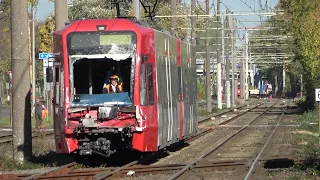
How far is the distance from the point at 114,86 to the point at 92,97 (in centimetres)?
62

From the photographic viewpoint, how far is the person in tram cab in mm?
19141

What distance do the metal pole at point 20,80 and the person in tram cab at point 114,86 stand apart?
244 centimetres

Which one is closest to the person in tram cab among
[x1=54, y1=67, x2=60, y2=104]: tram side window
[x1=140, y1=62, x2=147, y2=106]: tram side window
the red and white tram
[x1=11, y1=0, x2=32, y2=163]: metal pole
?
the red and white tram

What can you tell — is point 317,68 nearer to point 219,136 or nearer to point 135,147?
point 219,136

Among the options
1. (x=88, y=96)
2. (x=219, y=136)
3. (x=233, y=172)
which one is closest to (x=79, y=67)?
(x=88, y=96)

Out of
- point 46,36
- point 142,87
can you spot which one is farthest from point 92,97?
point 46,36

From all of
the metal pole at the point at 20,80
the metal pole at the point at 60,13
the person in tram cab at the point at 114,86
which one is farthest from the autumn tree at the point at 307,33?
the person in tram cab at the point at 114,86

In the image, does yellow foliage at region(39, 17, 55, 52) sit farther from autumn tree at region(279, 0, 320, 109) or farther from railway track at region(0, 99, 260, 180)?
railway track at region(0, 99, 260, 180)

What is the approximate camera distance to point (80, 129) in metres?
18.2

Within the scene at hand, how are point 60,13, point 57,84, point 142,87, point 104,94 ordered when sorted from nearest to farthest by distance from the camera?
1. point 142,87
2. point 57,84
3. point 104,94
4. point 60,13

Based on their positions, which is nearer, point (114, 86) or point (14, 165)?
point (114, 86)

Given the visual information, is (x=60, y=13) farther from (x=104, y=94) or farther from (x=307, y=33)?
(x=307, y=33)

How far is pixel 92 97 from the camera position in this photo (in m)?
18.9

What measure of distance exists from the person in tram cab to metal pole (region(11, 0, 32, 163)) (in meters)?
2.44
